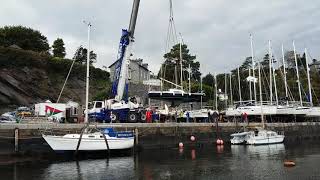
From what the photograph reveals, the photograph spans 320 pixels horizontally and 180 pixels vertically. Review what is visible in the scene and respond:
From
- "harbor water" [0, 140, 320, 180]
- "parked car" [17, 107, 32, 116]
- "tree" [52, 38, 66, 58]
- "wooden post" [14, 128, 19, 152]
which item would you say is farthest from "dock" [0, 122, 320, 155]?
"tree" [52, 38, 66, 58]

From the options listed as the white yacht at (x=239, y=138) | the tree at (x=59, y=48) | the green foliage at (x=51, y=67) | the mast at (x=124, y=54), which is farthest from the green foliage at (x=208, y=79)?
the mast at (x=124, y=54)

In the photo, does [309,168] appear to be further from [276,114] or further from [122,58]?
[276,114]

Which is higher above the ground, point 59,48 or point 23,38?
point 23,38

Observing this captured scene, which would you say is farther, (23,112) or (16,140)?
(23,112)

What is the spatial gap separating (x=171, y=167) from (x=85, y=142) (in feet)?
26.0

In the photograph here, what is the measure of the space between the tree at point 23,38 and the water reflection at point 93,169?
48050mm

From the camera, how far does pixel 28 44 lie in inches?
2923

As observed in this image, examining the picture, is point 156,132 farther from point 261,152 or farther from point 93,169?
point 93,169

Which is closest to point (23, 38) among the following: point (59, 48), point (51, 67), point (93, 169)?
point (59, 48)

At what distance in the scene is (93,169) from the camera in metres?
25.7

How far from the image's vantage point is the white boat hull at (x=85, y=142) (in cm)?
2994

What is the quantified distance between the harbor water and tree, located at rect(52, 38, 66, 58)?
173 ft

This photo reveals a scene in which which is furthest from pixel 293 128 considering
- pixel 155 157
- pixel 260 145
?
pixel 155 157

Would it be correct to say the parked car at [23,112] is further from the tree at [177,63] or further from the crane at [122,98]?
the tree at [177,63]
